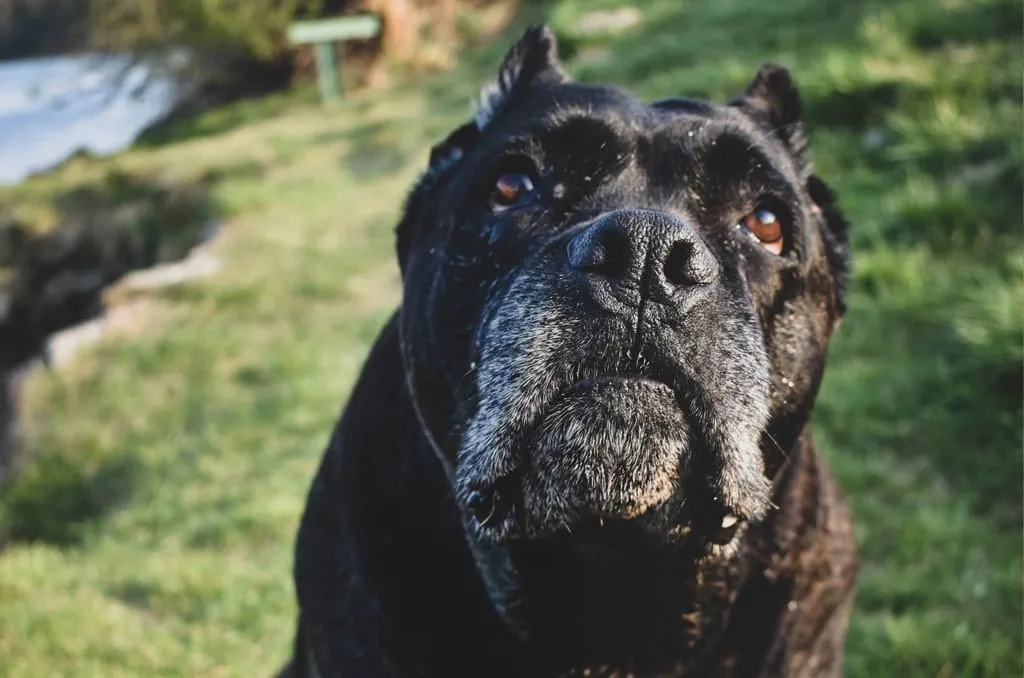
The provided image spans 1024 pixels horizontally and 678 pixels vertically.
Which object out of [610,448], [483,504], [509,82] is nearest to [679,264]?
[610,448]

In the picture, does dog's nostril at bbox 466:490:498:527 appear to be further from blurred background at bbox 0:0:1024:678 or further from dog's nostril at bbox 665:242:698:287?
blurred background at bbox 0:0:1024:678

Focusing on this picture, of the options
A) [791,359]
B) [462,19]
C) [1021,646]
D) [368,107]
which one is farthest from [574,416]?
[462,19]

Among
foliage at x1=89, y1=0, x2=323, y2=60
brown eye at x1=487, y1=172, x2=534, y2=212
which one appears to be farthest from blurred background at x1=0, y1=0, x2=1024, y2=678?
foliage at x1=89, y1=0, x2=323, y2=60

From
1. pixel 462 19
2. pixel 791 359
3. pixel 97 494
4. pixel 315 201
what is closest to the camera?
pixel 791 359

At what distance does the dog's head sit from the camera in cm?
155

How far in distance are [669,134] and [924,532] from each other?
217 centimetres

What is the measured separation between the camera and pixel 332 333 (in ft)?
21.8

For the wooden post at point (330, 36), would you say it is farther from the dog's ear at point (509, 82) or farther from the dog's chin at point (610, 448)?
the dog's chin at point (610, 448)

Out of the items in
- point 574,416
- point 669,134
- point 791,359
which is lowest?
point 791,359

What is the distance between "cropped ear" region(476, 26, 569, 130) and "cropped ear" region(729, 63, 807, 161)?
0.51 metres

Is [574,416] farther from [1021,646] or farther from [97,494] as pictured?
[97,494]

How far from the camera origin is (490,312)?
6.01 feet

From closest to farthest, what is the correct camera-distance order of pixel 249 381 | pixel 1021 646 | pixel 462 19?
pixel 1021 646, pixel 249 381, pixel 462 19

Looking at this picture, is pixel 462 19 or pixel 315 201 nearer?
pixel 315 201
